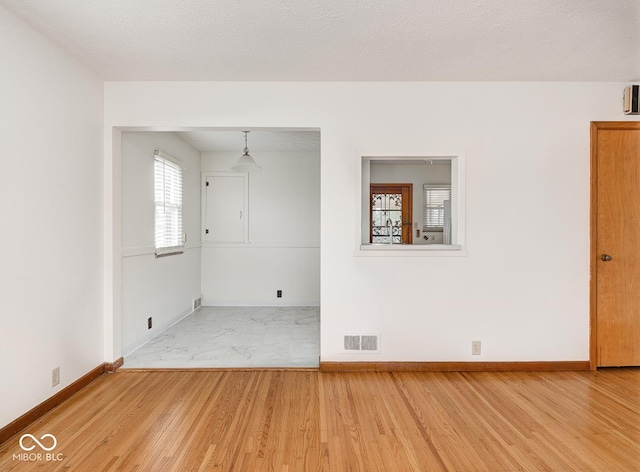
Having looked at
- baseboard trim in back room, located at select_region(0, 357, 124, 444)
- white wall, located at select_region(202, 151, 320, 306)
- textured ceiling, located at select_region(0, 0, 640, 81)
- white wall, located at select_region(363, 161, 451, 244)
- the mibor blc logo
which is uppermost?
textured ceiling, located at select_region(0, 0, 640, 81)

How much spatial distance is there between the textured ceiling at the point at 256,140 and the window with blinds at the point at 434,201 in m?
1.90

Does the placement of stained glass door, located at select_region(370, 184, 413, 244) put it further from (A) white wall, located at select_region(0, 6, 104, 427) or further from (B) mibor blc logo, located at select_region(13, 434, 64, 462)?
(B) mibor blc logo, located at select_region(13, 434, 64, 462)

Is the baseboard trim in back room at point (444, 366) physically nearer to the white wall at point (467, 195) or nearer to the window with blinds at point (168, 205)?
the white wall at point (467, 195)

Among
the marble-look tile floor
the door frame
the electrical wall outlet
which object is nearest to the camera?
the electrical wall outlet

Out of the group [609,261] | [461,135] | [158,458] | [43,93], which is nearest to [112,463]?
[158,458]

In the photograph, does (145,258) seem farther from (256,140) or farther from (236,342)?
(256,140)

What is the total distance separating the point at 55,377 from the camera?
258 cm

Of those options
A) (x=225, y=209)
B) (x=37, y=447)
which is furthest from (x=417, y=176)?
(x=37, y=447)

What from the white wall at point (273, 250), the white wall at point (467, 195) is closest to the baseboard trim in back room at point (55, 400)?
the white wall at point (467, 195)

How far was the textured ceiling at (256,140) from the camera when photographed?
15.8 ft

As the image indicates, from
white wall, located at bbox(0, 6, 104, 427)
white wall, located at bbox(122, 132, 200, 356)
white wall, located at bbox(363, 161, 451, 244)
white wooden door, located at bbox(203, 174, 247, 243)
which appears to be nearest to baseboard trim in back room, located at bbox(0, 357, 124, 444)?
white wall, located at bbox(0, 6, 104, 427)

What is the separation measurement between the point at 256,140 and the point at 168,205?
4.92 feet

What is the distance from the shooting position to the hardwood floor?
1946 mm

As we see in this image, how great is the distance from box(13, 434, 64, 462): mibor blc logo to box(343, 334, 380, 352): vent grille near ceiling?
81.5 inches
